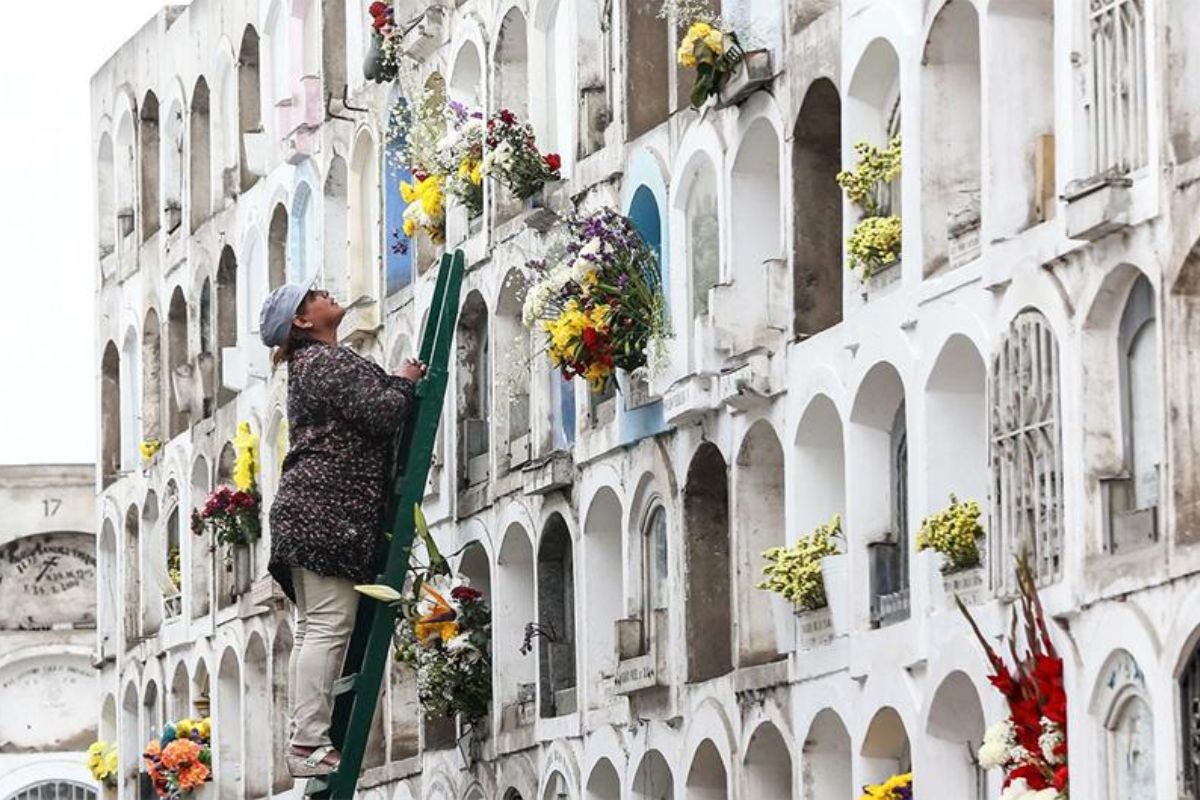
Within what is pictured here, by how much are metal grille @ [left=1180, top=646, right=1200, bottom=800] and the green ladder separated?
507 centimetres

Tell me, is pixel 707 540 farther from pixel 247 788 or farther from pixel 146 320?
pixel 146 320

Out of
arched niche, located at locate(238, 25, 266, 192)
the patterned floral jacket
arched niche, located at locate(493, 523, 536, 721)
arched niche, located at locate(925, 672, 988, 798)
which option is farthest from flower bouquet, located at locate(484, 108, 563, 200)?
arched niche, located at locate(238, 25, 266, 192)

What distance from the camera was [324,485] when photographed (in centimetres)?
2269

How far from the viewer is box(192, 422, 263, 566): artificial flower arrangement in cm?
3834

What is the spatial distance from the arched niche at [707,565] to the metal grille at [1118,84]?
6.45m

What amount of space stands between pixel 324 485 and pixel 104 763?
23.4 m

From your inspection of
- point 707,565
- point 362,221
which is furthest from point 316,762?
point 362,221

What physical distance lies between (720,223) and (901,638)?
4.21 metres

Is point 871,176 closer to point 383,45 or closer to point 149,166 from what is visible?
point 383,45

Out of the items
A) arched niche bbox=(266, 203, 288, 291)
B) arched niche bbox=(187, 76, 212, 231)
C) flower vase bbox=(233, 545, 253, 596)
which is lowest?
flower vase bbox=(233, 545, 253, 596)

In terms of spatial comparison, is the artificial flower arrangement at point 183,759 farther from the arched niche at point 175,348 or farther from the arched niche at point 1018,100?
the arched niche at point 1018,100

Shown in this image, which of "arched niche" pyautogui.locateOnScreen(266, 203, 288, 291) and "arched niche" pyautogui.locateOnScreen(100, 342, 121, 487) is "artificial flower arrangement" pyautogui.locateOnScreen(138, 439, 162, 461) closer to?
"arched niche" pyautogui.locateOnScreen(100, 342, 121, 487)

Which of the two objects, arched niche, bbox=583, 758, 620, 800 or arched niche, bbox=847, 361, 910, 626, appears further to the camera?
arched niche, bbox=583, 758, 620, 800

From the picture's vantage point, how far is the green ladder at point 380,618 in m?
22.9
